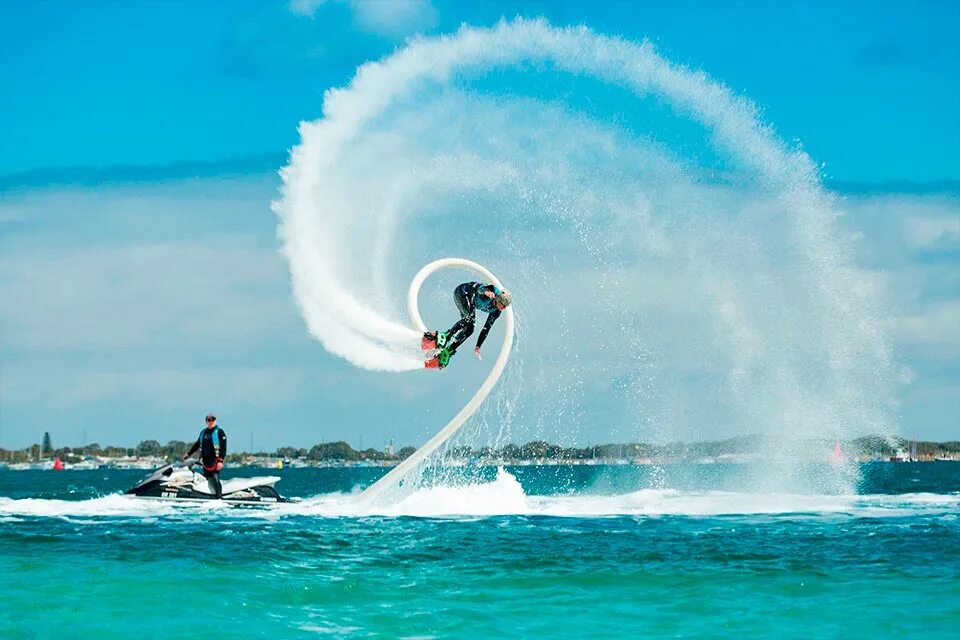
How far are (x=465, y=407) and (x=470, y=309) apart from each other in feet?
16.0

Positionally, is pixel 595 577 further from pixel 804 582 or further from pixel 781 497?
pixel 781 497

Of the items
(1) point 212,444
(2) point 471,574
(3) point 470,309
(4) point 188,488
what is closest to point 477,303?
(3) point 470,309

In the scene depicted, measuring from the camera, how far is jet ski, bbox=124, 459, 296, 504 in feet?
105

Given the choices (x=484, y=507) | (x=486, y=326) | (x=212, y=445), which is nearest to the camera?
(x=486, y=326)

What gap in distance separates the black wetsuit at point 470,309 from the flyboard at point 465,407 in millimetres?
802

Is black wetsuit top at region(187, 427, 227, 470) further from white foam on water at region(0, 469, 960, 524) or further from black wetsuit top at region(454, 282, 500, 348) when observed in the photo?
black wetsuit top at region(454, 282, 500, 348)

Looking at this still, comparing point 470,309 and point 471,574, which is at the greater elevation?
point 470,309

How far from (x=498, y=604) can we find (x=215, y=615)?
13.8 ft

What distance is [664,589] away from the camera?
57.7ft

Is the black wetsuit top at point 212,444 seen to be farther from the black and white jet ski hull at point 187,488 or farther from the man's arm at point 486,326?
the man's arm at point 486,326

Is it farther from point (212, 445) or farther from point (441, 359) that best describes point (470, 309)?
point (212, 445)

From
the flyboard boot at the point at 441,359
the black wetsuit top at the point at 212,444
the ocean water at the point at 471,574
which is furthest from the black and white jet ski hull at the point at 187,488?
the flyboard boot at the point at 441,359

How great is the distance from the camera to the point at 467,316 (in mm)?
24531

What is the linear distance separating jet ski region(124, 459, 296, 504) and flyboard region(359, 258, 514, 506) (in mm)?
3561
